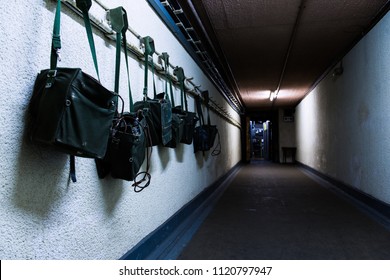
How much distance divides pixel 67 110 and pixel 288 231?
2.23m

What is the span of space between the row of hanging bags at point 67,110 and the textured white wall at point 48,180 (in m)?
0.06

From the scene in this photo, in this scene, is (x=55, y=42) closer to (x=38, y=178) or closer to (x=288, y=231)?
(x=38, y=178)

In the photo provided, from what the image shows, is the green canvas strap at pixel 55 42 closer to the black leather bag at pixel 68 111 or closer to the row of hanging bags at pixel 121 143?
the black leather bag at pixel 68 111

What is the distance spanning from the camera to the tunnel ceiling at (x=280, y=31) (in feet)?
8.95

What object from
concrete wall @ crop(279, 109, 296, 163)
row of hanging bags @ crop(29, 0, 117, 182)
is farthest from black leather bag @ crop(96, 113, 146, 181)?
concrete wall @ crop(279, 109, 296, 163)

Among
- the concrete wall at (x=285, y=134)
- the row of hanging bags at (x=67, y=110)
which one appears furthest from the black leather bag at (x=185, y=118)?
the concrete wall at (x=285, y=134)

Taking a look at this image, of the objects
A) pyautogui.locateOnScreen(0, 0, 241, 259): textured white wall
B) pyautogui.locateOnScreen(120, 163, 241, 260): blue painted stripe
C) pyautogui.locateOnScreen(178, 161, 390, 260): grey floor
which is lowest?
pyautogui.locateOnScreen(178, 161, 390, 260): grey floor

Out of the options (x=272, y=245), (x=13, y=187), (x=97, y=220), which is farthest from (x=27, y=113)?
(x=272, y=245)

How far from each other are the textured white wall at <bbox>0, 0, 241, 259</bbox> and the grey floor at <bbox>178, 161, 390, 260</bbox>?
75 centimetres

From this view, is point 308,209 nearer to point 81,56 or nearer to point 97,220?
point 97,220

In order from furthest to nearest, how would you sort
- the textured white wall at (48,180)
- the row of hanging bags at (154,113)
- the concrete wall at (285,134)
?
1. the concrete wall at (285,134)
2. the row of hanging bags at (154,113)
3. the textured white wall at (48,180)

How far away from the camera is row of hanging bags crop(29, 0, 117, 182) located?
85 centimetres

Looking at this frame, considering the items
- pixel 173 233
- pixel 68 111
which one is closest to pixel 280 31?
pixel 173 233

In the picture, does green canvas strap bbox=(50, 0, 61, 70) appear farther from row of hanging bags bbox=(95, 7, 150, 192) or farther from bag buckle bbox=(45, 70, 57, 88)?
row of hanging bags bbox=(95, 7, 150, 192)
